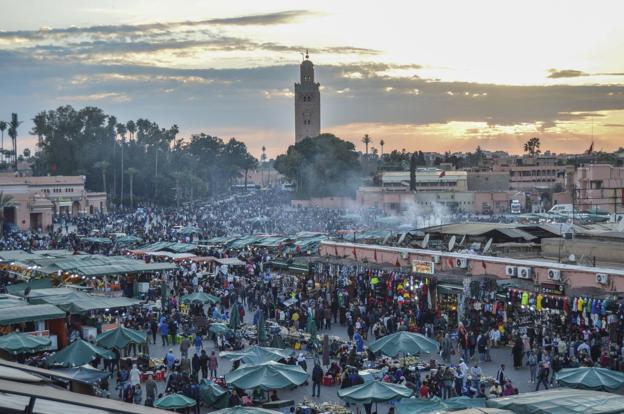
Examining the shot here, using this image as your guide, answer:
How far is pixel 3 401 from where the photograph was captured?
6078mm

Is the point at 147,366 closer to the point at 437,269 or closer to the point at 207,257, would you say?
the point at 437,269

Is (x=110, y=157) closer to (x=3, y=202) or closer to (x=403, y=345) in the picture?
(x=3, y=202)

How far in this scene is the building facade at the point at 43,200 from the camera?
60.4 meters

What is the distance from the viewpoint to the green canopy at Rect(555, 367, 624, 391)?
46.0 ft

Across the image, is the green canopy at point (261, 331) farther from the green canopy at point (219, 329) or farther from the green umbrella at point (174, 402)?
the green umbrella at point (174, 402)

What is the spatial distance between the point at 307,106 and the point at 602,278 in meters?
133

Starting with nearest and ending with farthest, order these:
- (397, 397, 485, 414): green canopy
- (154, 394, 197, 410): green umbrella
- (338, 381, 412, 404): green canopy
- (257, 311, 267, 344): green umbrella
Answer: (397, 397, 485, 414): green canopy, (338, 381, 412, 404): green canopy, (154, 394, 197, 410): green umbrella, (257, 311, 267, 344): green umbrella

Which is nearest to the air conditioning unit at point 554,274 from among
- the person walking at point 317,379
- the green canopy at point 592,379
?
the green canopy at point 592,379

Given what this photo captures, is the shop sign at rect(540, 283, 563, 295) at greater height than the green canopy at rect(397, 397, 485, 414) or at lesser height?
greater

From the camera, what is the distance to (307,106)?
15038 centimetres

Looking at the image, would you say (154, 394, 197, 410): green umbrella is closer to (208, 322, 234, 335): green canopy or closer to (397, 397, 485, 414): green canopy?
(397, 397, 485, 414): green canopy

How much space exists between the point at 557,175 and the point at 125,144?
51129mm

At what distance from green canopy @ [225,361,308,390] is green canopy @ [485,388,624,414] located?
4.24m

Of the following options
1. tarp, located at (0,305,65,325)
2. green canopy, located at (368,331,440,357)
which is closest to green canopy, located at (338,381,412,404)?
green canopy, located at (368,331,440,357)
